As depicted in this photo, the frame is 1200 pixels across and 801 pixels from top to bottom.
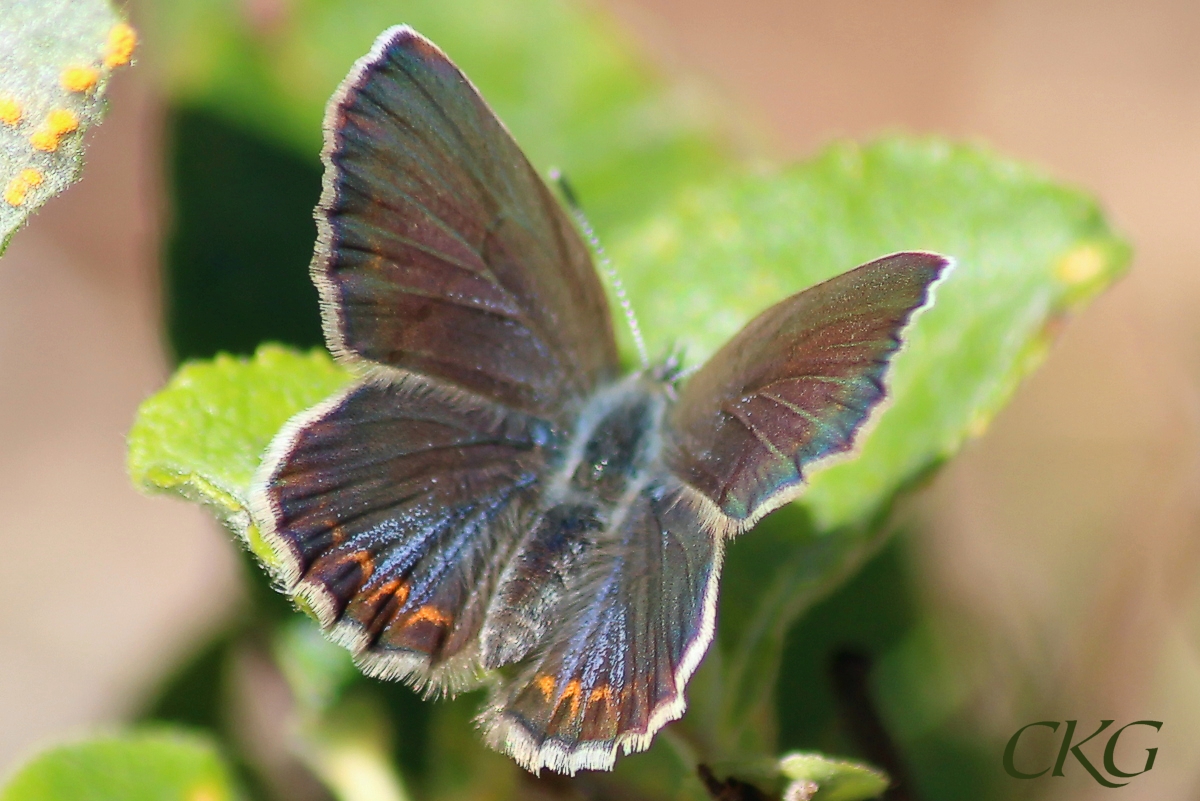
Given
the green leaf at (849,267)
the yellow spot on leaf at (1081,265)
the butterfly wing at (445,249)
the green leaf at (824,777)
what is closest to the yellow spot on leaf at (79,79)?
the butterfly wing at (445,249)

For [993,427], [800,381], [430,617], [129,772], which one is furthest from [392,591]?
[993,427]

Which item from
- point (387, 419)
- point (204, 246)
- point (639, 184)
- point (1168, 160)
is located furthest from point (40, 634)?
point (1168, 160)

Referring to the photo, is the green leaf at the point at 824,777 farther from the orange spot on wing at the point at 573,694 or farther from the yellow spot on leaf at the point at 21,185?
the yellow spot on leaf at the point at 21,185

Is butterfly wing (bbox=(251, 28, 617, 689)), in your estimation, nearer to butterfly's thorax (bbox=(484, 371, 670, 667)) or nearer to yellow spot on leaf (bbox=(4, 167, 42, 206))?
butterfly's thorax (bbox=(484, 371, 670, 667))

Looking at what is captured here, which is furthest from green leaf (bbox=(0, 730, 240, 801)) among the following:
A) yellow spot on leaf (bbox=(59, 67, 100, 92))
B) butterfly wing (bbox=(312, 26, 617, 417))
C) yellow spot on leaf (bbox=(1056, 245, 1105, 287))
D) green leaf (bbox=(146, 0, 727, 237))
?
yellow spot on leaf (bbox=(1056, 245, 1105, 287))

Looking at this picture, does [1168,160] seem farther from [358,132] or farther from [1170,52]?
[358,132]

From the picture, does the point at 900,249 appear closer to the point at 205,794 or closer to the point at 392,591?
the point at 392,591
